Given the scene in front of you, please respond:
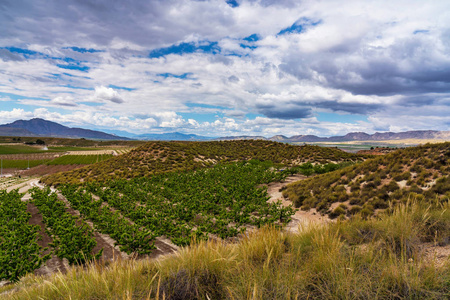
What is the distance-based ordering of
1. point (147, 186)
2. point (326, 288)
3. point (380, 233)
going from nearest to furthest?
1. point (326, 288)
2. point (380, 233)
3. point (147, 186)

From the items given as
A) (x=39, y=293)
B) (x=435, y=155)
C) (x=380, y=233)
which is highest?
(x=435, y=155)

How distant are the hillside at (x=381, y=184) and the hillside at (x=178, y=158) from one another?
22.5 meters

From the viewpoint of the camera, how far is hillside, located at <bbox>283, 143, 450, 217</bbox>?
12.7m

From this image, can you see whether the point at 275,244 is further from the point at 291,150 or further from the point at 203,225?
the point at 291,150

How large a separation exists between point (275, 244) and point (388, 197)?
39.9 ft

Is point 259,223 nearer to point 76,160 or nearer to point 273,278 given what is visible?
point 273,278

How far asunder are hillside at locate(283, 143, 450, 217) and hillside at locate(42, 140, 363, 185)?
886 inches

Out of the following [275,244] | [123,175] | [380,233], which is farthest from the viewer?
[123,175]

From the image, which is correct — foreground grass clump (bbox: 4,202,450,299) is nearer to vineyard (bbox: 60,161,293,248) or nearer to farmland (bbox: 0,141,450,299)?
farmland (bbox: 0,141,450,299)

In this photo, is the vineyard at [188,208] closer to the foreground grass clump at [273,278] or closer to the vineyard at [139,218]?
the vineyard at [139,218]

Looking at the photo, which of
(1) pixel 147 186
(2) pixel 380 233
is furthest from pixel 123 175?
(2) pixel 380 233

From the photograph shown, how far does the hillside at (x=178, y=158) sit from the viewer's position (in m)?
35.6

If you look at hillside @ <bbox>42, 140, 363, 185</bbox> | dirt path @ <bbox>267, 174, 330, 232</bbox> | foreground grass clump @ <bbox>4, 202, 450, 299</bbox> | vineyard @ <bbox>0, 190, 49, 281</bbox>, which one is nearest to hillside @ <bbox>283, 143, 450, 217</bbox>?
dirt path @ <bbox>267, 174, 330, 232</bbox>

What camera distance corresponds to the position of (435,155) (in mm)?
15352
